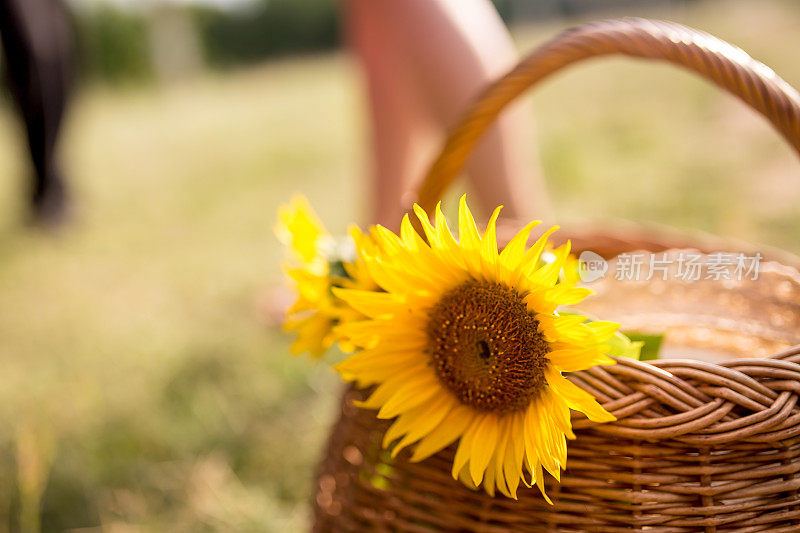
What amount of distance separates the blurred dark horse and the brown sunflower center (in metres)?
2.07

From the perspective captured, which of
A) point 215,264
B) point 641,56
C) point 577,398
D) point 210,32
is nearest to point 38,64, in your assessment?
point 215,264

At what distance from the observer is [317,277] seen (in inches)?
26.6

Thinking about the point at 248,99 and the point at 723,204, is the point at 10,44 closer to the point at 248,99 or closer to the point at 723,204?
the point at 723,204

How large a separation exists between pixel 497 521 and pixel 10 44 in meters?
2.23

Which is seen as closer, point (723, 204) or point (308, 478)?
point (308, 478)

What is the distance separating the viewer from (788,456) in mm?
544

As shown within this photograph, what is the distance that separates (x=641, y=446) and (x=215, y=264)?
1.82 meters

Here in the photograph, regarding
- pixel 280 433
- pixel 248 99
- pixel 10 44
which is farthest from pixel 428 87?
pixel 248 99

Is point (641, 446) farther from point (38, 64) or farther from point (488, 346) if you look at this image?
point (38, 64)

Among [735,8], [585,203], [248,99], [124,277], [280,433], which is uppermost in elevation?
[735,8]

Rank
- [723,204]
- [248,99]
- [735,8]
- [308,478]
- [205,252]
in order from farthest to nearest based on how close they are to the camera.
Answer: [248,99]
[735,8]
[205,252]
[723,204]
[308,478]

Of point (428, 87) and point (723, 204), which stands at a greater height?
point (428, 87)

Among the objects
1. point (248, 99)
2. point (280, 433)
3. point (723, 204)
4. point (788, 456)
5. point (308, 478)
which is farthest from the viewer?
point (248, 99)

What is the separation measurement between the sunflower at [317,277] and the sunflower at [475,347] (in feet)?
0.10
